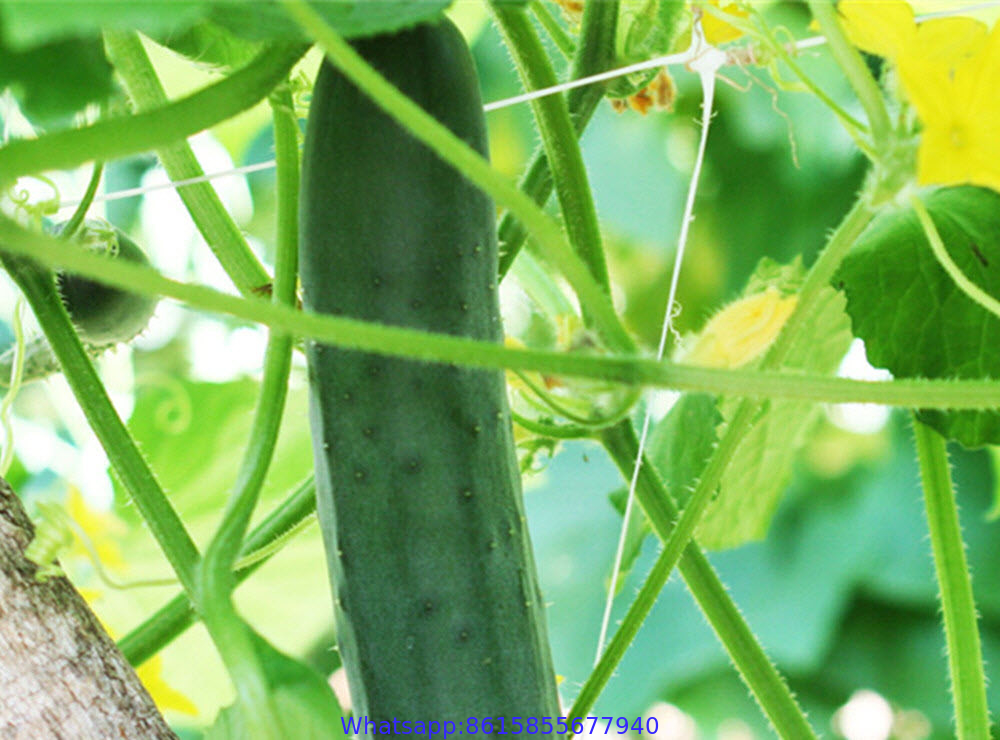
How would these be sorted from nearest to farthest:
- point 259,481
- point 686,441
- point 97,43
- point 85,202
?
point 97,43, point 259,481, point 85,202, point 686,441

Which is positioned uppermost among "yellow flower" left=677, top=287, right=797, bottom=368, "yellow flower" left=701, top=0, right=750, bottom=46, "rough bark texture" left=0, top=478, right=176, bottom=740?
"yellow flower" left=701, top=0, right=750, bottom=46

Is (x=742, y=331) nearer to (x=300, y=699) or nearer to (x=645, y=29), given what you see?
(x=645, y=29)

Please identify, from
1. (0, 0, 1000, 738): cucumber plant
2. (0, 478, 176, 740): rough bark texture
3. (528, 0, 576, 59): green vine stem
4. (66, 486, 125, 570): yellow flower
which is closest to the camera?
(0, 0, 1000, 738): cucumber plant

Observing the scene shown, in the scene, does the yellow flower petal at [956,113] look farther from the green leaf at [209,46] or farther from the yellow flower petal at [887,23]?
the green leaf at [209,46]

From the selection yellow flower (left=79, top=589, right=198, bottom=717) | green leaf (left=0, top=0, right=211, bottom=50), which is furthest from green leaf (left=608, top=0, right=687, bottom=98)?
yellow flower (left=79, top=589, right=198, bottom=717)

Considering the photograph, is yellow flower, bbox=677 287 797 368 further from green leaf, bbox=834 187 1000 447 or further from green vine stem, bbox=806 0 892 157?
green vine stem, bbox=806 0 892 157

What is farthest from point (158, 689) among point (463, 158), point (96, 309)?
point (463, 158)
